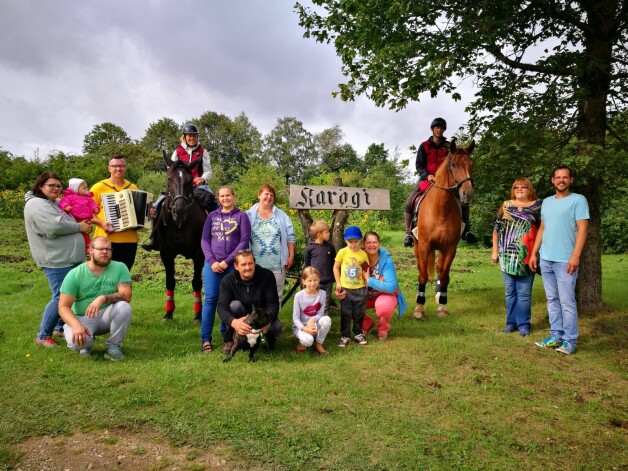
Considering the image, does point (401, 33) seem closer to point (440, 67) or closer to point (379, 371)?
point (440, 67)

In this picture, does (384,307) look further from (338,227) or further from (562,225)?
(562,225)

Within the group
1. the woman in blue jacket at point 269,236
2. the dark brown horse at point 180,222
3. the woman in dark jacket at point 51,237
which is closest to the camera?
the woman in dark jacket at point 51,237

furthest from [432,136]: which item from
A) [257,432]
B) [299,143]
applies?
[299,143]

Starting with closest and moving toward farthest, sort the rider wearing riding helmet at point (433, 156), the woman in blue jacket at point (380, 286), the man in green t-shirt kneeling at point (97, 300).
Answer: the man in green t-shirt kneeling at point (97, 300) < the woman in blue jacket at point (380, 286) < the rider wearing riding helmet at point (433, 156)

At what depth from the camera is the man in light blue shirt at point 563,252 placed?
5051 millimetres

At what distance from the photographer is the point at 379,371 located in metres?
4.50

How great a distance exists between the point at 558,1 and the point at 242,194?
17111 millimetres

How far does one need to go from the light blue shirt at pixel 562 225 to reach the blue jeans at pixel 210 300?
3800 millimetres

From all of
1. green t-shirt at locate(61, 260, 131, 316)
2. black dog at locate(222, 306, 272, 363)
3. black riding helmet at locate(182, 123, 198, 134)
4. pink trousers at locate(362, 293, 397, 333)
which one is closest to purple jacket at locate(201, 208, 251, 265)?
black dog at locate(222, 306, 272, 363)

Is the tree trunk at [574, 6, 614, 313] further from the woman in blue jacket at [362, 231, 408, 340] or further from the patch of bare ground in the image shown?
the patch of bare ground

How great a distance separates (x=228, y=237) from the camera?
17.2ft

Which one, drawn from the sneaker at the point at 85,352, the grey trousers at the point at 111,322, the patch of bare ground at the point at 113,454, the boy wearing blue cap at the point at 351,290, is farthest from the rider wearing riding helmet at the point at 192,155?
the patch of bare ground at the point at 113,454

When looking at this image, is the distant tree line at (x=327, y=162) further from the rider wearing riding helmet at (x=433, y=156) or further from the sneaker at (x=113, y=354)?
the sneaker at (x=113, y=354)

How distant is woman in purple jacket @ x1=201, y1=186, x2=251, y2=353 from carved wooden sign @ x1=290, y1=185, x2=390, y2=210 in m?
0.99
